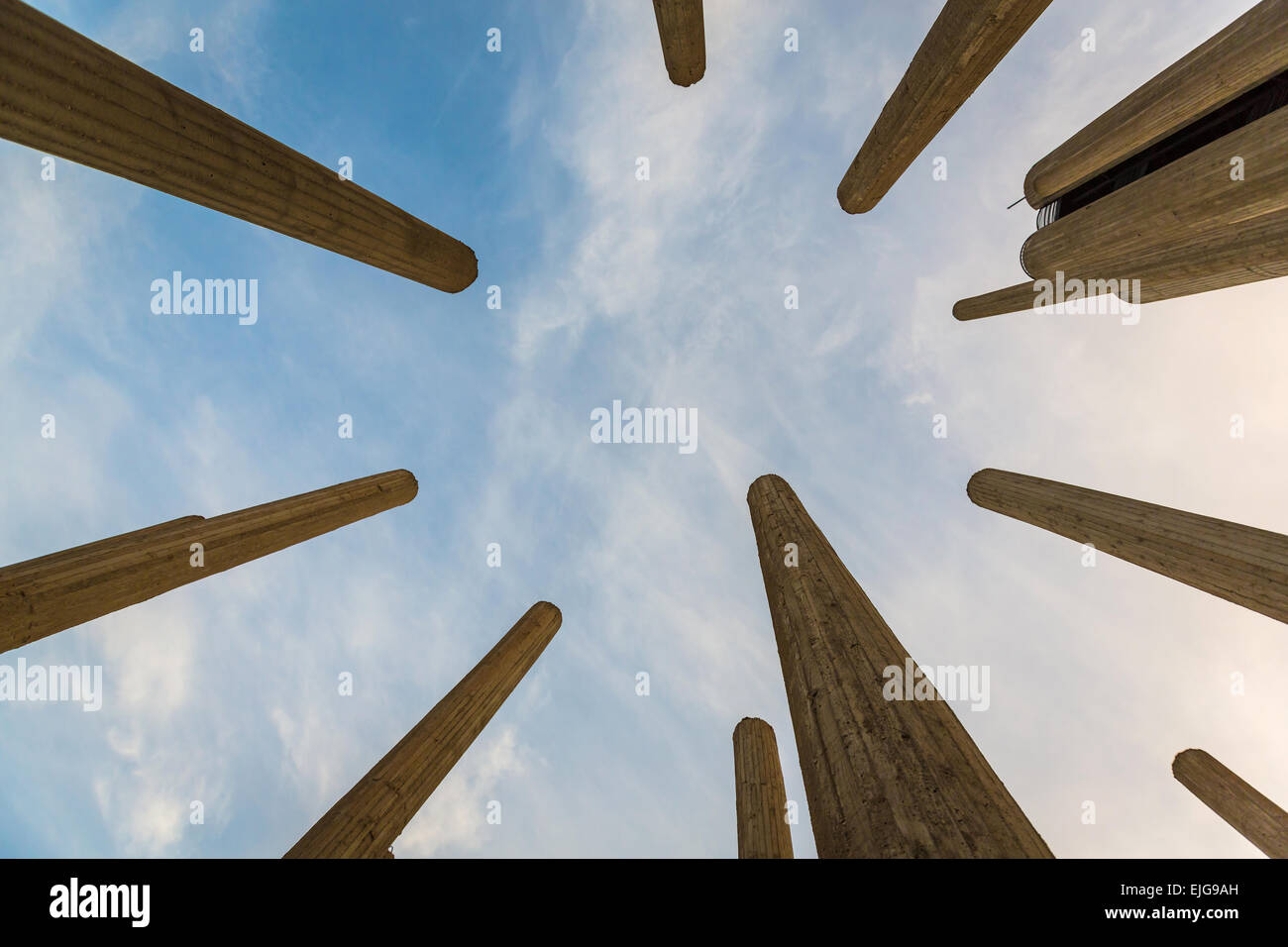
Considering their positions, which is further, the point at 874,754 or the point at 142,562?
the point at 142,562

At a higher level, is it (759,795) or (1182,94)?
(1182,94)

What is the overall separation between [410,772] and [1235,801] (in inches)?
969

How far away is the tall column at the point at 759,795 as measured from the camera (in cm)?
1135

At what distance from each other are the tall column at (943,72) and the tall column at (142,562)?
2011cm

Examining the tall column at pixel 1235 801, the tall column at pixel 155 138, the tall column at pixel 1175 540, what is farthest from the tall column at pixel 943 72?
the tall column at pixel 1235 801

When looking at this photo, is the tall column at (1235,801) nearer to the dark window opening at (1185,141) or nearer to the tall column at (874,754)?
the dark window opening at (1185,141)

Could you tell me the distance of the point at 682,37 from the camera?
1667cm

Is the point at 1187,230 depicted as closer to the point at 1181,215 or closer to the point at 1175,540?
the point at 1181,215

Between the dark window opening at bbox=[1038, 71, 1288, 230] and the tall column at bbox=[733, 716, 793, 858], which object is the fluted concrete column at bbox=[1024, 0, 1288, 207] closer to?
the dark window opening at bbox=[1038, 71, 1288, 230]

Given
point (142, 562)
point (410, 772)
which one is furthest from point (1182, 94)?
point (142, 562)

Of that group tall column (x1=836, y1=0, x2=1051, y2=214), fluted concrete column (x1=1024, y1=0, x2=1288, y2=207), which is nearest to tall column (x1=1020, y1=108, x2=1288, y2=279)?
fluted concrete column (x1=1024, y1=0, x2=1288, y2=207)
